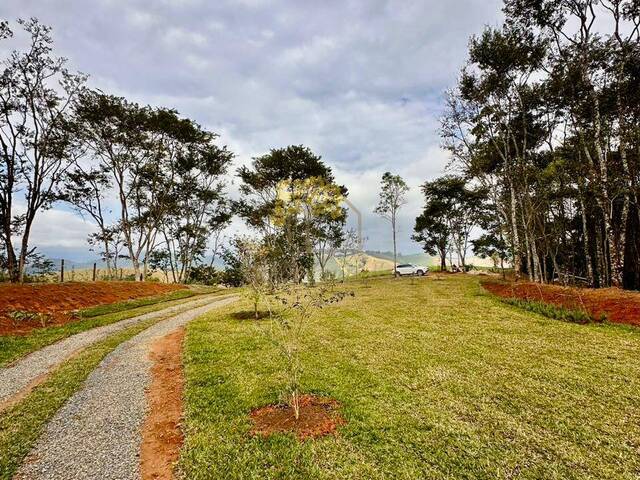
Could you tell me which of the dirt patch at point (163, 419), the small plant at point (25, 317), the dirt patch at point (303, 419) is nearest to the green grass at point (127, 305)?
the small plant at point (25, 317)

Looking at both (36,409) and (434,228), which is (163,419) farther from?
(434,228)

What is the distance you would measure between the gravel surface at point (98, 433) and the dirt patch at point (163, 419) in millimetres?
131

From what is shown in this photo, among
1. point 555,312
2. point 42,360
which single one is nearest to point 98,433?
point 42,360

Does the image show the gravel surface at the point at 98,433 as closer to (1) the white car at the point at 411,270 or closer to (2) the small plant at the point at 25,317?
(2) the small plant at the point at 25,317

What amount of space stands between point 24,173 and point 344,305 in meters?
23.9

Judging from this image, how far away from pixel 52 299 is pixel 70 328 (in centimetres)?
493

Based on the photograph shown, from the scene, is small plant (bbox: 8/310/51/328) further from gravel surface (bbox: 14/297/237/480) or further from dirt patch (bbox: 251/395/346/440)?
dirt patch (bbox: 251/395/346/440)

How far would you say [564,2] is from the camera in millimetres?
17469

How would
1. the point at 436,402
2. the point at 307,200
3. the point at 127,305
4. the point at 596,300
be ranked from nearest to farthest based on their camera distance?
the point at 436,402 < the point at 596,300 < the point at 127,305 < the point at 307,200

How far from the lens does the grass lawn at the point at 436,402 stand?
13.9 ft

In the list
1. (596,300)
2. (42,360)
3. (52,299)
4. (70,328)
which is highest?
(52,299)

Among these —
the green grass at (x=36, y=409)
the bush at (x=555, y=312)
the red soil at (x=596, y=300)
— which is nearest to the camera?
the green grass at (x=36, y=409)

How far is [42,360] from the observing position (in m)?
9.06

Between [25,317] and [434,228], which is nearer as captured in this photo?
[25,317]
